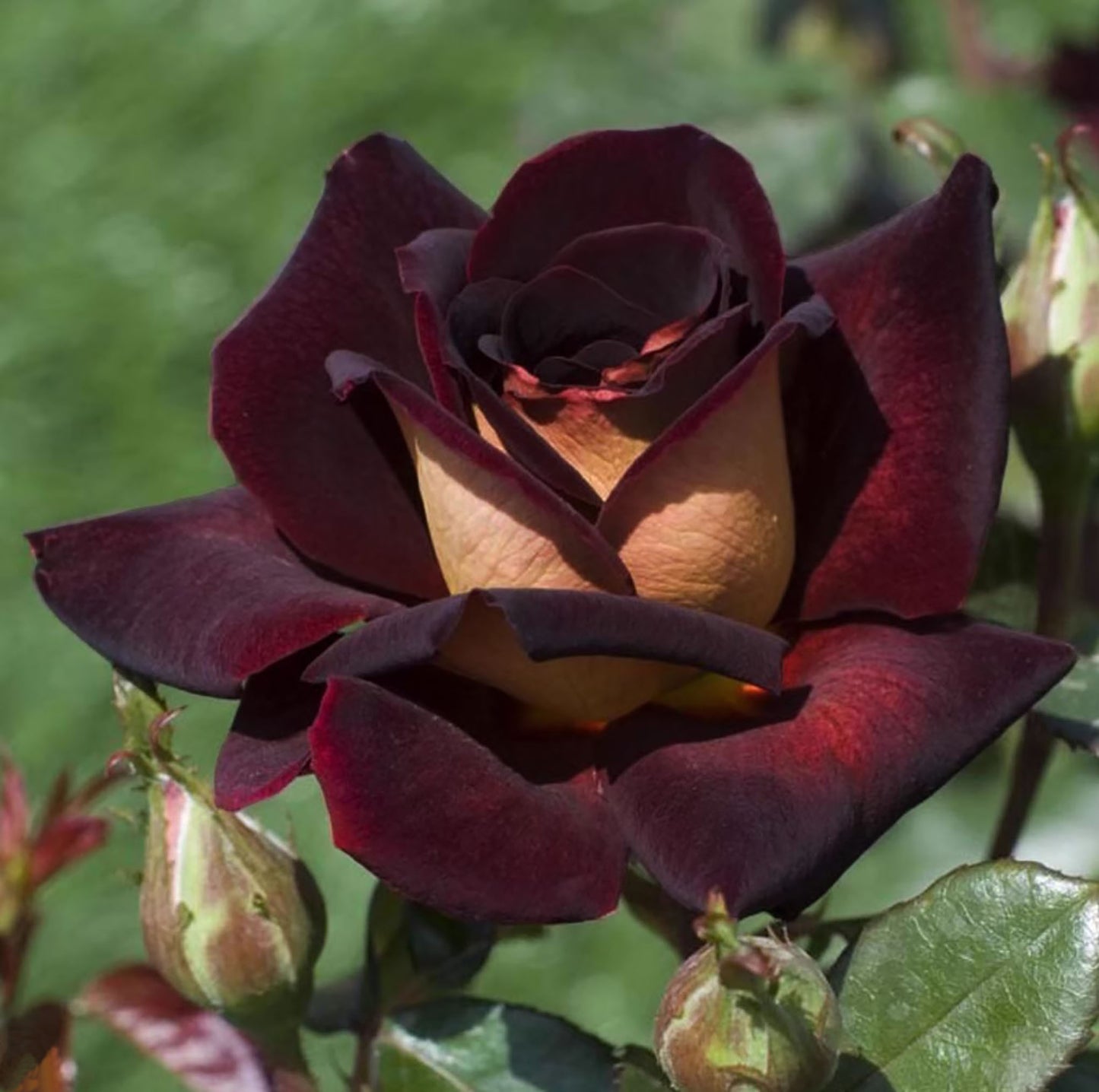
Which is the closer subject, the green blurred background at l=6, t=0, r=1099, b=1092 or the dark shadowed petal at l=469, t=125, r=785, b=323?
the dark shadowed petal at l=469, t=125, r=785, b=323

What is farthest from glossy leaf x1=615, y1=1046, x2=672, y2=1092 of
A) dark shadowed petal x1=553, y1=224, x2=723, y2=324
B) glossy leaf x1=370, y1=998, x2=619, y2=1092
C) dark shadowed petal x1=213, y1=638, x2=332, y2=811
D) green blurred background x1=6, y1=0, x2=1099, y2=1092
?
green blurred background x1=6, y1=0, x2=1099, y2=1092

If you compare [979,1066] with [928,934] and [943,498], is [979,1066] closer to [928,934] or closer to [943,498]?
[928,934]

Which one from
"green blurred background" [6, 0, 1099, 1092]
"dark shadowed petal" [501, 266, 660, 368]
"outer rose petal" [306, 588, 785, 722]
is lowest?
"green blurred background" [6, 0, 1099, 1092]

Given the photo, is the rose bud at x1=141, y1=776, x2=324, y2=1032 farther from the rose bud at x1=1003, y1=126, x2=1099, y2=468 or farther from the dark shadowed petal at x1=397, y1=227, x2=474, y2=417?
the rose bud at x1=1003, y1=126, x2=1099, y2=468

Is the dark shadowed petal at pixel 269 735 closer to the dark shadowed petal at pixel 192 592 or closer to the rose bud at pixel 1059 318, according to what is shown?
the dark shadowed petal at pixel 192 592

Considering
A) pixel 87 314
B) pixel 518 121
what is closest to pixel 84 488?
pixel 87 314

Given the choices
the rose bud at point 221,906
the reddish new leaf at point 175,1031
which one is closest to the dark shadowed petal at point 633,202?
the rose bud at point 221,906
